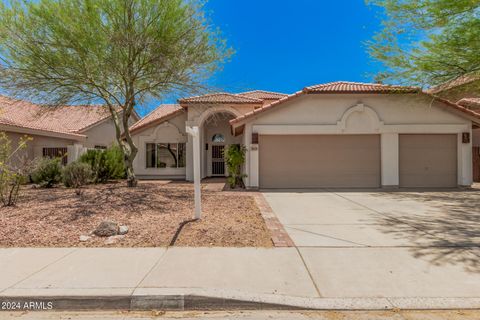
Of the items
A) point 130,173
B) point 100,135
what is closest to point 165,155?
point 130,173

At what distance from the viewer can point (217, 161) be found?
20.3m

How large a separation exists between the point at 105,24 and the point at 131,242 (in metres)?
8.07

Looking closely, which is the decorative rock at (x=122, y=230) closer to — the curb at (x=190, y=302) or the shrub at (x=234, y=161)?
the curb at (x=190, y=302)

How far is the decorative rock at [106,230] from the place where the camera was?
5996 mm

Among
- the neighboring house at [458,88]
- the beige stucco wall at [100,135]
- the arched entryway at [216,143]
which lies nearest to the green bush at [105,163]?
the arched entryway at [216,143]

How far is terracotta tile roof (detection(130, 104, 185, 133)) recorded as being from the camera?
1892 centimetres

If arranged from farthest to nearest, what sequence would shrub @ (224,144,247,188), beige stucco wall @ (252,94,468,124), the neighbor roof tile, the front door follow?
1. the front door
2. the neighbor roof tile
3. shrub @ (224,144,247,188)
4. beige stucco wall @ (252,94,468,124)

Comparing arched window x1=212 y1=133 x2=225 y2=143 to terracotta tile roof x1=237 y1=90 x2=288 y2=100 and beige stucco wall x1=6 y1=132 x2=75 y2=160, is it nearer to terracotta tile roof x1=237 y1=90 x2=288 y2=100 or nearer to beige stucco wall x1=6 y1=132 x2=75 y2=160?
terracotta tile roof x1=237 y1=90 x2=288 y2=100

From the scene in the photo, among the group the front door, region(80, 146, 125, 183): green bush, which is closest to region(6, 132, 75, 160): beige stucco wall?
region(80, 146, 125, 183): green bush

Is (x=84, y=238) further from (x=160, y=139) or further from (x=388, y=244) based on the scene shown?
(x=160, y=139)

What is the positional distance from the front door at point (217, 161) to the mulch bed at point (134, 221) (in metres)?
10.5

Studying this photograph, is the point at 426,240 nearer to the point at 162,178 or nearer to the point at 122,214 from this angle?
the point at 122,214

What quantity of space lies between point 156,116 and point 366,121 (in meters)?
16.2

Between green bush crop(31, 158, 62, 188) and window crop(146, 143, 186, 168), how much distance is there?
6187 mm
